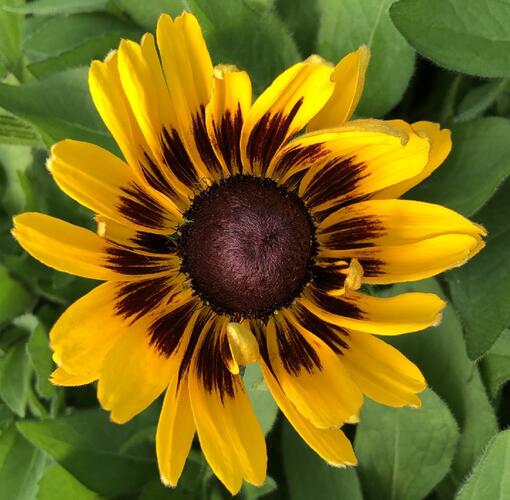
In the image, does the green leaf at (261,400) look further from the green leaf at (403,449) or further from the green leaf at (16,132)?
the green leaf at (16,132)

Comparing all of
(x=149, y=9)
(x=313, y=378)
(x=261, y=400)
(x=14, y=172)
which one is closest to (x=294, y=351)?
(x=313, y=378)

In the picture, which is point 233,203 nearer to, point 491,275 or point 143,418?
point 491,275

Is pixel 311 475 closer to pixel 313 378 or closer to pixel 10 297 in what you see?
pixel 313 378

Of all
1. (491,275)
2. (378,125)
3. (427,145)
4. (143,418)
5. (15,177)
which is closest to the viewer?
(378,125)

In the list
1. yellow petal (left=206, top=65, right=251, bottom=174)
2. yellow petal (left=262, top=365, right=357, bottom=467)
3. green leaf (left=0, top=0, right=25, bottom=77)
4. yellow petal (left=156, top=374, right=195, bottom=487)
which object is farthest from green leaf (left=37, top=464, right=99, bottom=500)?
green leaf (left=0, top=0, right=25, bottom=77)

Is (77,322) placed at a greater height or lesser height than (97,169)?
lesser

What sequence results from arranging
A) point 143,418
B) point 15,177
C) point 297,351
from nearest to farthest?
point 297,351 → point 143,418 → point 15,177

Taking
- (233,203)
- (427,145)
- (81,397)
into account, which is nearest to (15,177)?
(81,397)
